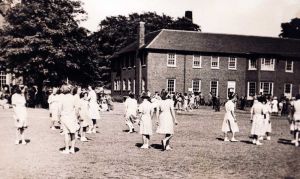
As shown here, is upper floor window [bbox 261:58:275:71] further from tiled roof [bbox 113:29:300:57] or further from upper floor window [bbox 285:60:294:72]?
upper floor window [bbox 285:60:294:72]

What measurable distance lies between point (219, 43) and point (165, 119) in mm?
38099

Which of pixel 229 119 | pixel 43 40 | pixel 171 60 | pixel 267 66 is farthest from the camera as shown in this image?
pixel 267 66

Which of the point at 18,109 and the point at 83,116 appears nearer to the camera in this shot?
the point at 18,109

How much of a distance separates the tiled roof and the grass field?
32.1 meters

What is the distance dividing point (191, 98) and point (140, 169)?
95.9 ft

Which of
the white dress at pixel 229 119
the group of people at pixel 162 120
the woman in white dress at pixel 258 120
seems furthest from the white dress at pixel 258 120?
the group of people at pixel 162 120

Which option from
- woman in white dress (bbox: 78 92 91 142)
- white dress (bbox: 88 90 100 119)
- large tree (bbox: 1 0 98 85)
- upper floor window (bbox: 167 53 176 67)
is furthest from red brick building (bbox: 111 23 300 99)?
woman in white dress (bbox: 78 92 91 142)

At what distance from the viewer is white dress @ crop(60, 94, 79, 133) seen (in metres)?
11.9

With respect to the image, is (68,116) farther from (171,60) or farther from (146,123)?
(171,60)

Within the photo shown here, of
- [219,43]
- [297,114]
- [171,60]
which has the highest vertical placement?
[219,43]

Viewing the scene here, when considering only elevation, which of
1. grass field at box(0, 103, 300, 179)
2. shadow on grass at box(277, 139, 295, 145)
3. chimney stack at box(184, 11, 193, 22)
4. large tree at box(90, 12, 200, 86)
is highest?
chimney stack at box(184, 11, 193, 22)

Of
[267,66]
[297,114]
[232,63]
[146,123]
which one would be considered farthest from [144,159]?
[267,66]

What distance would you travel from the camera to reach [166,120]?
43.4 ft

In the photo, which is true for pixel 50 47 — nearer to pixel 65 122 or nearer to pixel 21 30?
pixel 21 30
